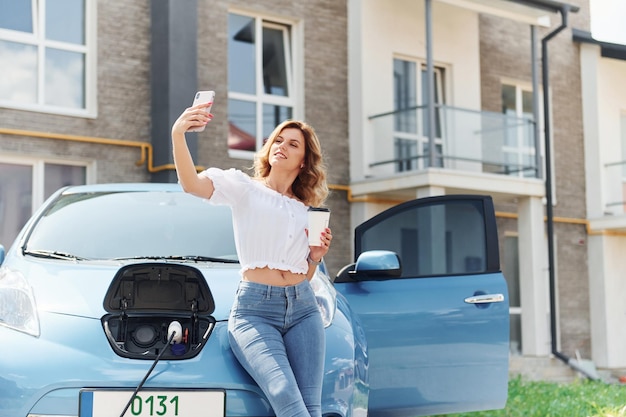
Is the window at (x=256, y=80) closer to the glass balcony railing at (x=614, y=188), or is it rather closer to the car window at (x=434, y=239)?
the car window at (x=434, y=239)

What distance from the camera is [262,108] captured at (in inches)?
579

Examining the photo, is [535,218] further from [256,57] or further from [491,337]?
[491,337]

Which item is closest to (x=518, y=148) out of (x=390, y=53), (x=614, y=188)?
(x=390, y=53)

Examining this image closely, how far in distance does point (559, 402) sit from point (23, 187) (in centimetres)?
734

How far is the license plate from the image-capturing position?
11.5 feet

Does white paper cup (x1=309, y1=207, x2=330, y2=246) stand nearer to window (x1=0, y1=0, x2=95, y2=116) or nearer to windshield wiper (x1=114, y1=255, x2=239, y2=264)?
windshield wiper (x1=114, y1=255, x2=239, y2=264)

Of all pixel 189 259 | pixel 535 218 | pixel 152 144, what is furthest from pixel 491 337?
pixel 535 218

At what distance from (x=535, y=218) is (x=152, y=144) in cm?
652

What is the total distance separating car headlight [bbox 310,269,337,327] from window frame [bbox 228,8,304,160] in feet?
33.0

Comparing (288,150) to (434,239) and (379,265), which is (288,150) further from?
(434,239)

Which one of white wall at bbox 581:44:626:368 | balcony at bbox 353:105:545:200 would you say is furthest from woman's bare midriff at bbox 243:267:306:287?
white wall at bbox 581:44:626:368

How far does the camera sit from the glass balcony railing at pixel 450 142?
598 inches

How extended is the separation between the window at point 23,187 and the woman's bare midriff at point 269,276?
30.4 ft

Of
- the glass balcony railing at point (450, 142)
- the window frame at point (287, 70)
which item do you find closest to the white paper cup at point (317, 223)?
the window frame at point (287, 70)
